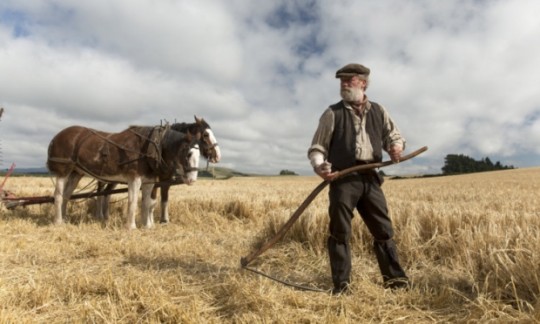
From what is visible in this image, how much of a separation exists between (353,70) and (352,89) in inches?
7.9

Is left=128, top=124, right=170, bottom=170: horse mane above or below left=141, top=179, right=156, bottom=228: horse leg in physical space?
above

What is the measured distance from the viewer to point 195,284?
3787 millimetres

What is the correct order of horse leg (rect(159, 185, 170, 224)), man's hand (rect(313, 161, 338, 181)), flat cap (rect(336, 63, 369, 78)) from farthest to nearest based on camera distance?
horse leg (rect(159, 185, 170, 224)) → flat cap (rect(336, 63, 369, 78)) → man's hand (rect(313, 161, 338, 181))

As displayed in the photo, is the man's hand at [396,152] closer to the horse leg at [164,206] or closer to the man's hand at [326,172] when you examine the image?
the man's hand at [326,172]

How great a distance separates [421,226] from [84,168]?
7.16 m

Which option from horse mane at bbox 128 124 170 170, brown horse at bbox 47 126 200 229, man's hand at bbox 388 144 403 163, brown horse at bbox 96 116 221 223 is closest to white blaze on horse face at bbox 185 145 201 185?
brown horse at bbox 47 126 200 229

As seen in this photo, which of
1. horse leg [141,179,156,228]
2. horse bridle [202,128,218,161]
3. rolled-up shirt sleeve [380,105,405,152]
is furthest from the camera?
horse bridle [202,128,218,161]

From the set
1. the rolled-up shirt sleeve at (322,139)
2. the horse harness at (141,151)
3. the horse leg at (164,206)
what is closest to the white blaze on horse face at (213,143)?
the horse harness at (141,151)

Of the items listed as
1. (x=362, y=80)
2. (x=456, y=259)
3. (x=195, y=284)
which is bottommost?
(x=195, y=284)

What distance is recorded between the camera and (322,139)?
365 centimetres

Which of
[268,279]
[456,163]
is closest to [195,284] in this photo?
[268,279]

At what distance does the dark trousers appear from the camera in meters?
3.53

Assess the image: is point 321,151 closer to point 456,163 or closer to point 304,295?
point 304,295

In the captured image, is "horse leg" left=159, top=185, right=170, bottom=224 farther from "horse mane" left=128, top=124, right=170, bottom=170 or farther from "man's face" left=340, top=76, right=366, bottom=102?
"man's face" left=340, top=76, right=366, bottom=102
